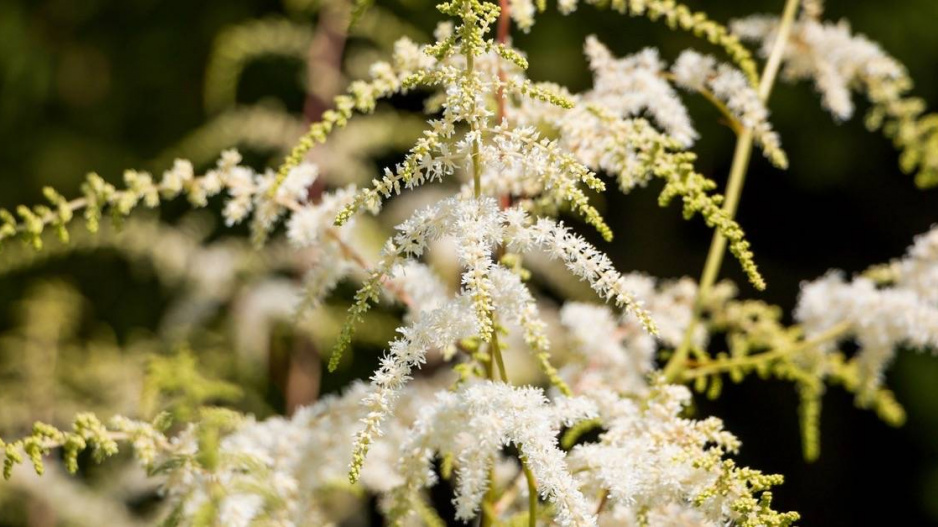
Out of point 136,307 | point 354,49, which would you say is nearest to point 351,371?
point 136,307

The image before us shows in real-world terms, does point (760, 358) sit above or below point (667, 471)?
above

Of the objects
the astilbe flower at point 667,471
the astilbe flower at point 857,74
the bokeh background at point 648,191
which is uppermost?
the bokeh background at point 648,191

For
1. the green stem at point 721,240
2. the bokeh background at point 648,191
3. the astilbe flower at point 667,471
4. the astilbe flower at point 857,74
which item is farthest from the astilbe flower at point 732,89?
the bokeh background at point 648,191

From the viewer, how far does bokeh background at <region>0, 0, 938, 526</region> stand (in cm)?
276

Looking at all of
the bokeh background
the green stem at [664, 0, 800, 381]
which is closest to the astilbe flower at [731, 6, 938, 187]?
the green stem at [664, 0, 800, 381]

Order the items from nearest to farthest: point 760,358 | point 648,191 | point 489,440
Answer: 1. point 489,440
2. point 760,358
3. point 648,191

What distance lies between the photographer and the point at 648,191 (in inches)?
117

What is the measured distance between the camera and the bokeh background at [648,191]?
2758mm

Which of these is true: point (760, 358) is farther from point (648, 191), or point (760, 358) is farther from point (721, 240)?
point (648, 191)

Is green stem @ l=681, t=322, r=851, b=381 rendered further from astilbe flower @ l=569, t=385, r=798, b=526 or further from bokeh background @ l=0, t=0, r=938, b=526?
bokeh background @ l=0, t=0, r=938, b=526

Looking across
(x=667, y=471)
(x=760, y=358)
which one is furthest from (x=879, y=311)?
(x=667, y=471)

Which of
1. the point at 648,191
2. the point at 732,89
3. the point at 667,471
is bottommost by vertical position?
the point at 667,471

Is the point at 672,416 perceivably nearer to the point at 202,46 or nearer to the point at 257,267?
the point at 257,267

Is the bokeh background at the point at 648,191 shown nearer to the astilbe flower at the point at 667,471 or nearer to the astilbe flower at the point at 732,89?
the astilbe flower at the point at 732,89
